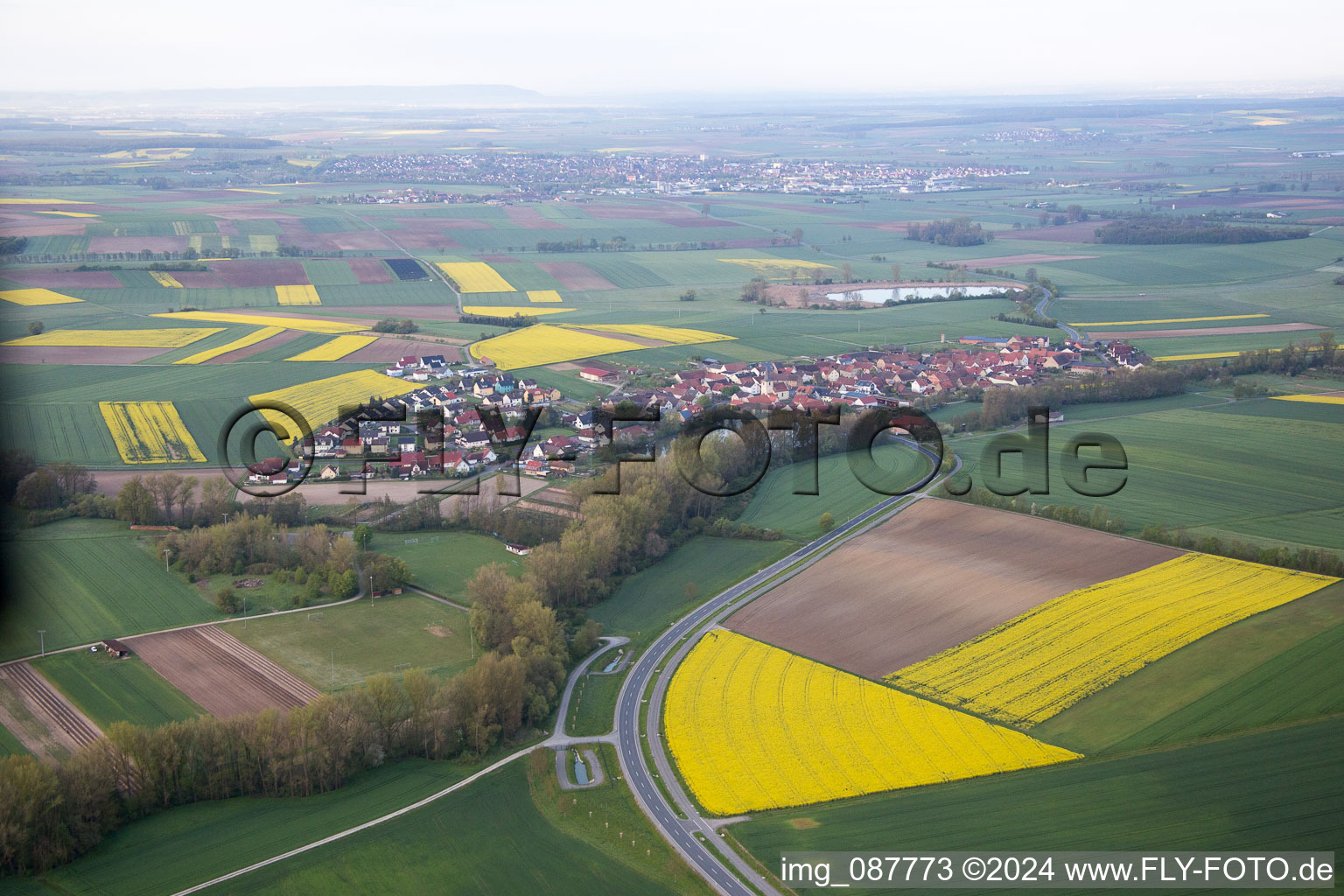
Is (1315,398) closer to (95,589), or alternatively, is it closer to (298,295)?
(95,589)

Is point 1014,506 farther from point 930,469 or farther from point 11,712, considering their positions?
point 11,712

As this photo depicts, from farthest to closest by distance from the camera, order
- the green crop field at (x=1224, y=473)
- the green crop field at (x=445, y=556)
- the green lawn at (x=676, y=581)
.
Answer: the green crop field at (x=1224, y=473) → the green crop field at (x=445, y=556) → the green lawn at (x=676, y=581)

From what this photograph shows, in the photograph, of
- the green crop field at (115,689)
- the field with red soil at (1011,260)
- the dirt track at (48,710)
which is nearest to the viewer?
the dirt track at (48,710)

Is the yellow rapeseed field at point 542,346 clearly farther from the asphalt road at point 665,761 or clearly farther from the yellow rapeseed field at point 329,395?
the asphalt road at point 665,761

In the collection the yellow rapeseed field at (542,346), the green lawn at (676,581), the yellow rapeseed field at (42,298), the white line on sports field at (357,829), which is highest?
the yellow rapeseed field at (42,298)

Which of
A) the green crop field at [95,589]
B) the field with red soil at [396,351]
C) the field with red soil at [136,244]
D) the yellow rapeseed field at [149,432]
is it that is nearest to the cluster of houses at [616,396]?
the field with red soil at [396,351]

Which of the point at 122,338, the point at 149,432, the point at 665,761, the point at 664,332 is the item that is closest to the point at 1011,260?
the point at 664,332

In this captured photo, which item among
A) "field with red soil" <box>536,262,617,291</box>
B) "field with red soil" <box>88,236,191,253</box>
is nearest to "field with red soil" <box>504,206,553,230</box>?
"field with red soil" <box>536,262,617,291</box>
